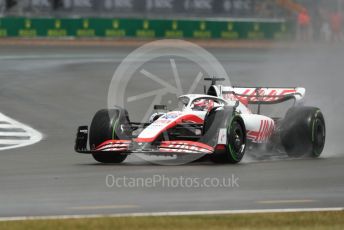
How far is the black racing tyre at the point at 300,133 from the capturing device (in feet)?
58.7

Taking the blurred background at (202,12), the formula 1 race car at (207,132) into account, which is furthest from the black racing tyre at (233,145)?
the blurred background at (202,12)

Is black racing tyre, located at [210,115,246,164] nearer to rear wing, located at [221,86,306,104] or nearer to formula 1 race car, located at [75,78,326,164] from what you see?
formula 1 race car, located at [75,78,326,164]

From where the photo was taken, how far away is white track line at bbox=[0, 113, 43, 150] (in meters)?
20.3

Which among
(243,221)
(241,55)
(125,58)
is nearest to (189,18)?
(241,55)

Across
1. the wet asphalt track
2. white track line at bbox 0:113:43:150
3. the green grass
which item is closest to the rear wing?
the wet asphalt track

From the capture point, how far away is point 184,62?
1594 inches

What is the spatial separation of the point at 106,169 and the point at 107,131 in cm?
94

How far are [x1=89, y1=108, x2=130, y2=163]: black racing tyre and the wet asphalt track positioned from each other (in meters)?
0.22

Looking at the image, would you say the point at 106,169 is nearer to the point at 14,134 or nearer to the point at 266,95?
the point at 266,95

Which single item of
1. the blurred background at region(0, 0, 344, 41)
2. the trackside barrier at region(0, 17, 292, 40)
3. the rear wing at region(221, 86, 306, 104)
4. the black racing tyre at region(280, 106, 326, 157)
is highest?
the rear wing at region(221, 86, 306, 104)

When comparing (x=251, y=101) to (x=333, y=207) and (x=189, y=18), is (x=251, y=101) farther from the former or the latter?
(x=189, y=18)

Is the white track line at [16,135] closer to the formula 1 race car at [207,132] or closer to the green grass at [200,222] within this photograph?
the formula 1 race car at [207,132]

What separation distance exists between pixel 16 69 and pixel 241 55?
514 inches

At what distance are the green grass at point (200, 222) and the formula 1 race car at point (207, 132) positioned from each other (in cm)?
486
